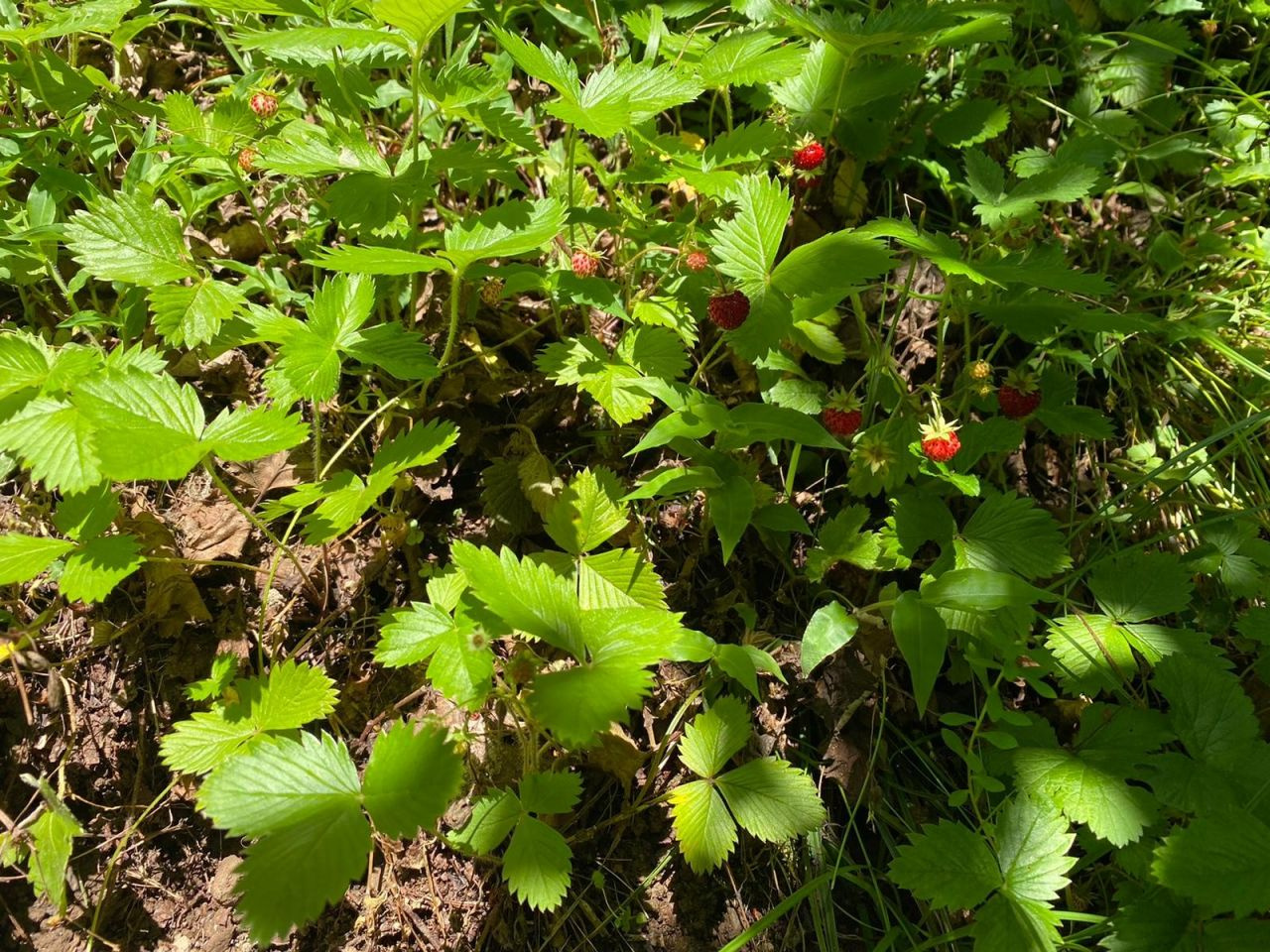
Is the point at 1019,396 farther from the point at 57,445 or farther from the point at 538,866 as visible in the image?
the point at 57,445

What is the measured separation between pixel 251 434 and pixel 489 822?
0.76 m

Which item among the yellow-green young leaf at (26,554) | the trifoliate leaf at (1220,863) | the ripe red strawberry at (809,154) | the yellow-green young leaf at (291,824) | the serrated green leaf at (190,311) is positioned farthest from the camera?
the ripe red strawberry at (809,154)

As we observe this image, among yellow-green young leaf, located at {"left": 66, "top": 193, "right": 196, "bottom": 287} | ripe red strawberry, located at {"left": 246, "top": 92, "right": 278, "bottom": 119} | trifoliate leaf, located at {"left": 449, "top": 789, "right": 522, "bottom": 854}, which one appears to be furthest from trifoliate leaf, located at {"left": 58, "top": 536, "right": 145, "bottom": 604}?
ripe red strawberry, located at {"left": 246, "top": 92, "right": 278, "bottom": 119}

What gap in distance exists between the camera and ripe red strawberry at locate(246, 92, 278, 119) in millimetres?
1706

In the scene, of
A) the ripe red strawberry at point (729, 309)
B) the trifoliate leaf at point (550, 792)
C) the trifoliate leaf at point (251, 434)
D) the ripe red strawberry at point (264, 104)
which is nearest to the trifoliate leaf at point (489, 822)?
the trifoliate leaf at point (550, 792)

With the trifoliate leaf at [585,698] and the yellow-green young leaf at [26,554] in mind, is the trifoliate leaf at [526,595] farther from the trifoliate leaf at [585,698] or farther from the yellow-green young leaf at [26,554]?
the yellow-green young leaf at [26,554]

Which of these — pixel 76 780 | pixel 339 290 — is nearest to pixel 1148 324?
pixel 339 290

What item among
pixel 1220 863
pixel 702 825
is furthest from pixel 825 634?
pixel 1220 863

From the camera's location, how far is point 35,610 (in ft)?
5.44

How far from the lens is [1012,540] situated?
Result: 5.31ft

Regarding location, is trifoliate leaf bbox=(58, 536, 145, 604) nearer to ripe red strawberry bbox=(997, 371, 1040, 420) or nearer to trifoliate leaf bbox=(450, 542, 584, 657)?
trifoliate leaf bbox=(450, 542, 584, 657)

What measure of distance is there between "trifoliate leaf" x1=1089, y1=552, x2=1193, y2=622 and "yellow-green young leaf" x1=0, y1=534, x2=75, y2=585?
1936 mm

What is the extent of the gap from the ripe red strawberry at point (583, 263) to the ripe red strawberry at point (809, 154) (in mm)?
557

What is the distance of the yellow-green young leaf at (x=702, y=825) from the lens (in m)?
1.38
